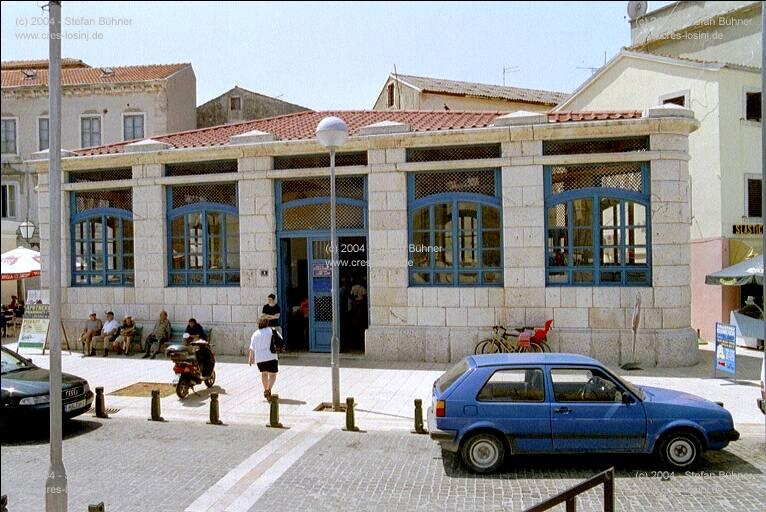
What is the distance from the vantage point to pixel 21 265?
61.8ft

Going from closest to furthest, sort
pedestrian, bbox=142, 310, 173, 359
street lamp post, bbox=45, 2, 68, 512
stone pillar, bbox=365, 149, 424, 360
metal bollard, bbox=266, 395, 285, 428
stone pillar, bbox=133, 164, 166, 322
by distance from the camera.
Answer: street lamp post, bbox=45, 2, 68, 512 → metal bollard, bbox=266, 395, 285, 428 → stone pillar, bbox=365, 149, 424, 360 → pedestrian, bbox=142, 310, 173, 359 → stone pillar, bbox=133, 164, 166, 322

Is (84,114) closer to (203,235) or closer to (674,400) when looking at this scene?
(203,235)

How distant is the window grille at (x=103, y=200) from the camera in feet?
57.3

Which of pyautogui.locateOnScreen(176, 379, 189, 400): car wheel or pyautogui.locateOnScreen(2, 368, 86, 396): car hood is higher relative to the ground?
pyautogui.locateOnScreen(2, 368, 86, 396): car hood

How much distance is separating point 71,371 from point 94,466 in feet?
24.1

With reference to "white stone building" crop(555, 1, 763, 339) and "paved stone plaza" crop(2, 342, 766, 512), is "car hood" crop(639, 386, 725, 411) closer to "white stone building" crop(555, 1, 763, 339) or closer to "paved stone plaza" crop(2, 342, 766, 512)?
"paved stone plaza" crop(2, 342, 766, 512)

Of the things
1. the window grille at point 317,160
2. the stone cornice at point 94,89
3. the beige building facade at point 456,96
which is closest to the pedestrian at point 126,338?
the window grille at point 317,160

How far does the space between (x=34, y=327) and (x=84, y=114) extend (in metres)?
17.6

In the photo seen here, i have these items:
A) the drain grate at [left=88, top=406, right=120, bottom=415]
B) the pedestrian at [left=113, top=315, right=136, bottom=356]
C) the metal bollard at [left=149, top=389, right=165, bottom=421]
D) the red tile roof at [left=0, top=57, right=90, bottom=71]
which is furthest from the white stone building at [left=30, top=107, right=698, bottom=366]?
the red tile roof at [left=0, top=57, right=90, bottom=71]

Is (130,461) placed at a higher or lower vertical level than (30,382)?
lower

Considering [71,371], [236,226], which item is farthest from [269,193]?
[71,371]

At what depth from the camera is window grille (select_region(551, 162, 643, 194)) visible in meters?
14.2

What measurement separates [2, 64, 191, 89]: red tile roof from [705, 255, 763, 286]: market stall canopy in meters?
26.6

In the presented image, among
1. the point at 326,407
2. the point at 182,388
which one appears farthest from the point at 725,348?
the point at 182,388
